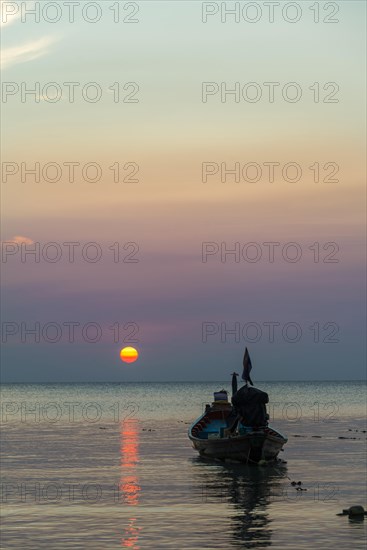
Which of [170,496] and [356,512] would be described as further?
[170,496]

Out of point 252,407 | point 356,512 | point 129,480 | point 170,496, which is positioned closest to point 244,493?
point 170,496

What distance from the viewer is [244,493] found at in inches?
1844

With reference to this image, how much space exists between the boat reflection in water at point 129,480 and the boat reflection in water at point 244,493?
3.35 meters

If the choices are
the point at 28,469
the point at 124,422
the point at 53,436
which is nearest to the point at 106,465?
the point at 28,469

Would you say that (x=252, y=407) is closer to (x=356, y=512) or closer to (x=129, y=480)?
(x=129, y=480)

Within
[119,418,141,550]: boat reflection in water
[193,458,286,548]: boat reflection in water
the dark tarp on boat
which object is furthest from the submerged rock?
the dark tarp on boat

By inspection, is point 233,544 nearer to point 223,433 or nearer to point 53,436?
point 223,433

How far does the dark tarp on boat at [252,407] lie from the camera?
58.4 m

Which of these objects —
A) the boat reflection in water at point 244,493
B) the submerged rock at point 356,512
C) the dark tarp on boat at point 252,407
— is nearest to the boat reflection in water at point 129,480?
the boat reflection in water at point 244,493

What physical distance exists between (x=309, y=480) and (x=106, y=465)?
15.3m

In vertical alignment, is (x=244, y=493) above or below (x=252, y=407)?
below

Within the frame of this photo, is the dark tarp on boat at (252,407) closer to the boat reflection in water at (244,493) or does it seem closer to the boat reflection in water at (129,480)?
the boat reflection in water at (244,493)

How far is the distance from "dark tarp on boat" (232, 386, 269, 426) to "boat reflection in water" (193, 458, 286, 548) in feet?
9.22

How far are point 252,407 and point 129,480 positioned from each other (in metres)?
9.44
